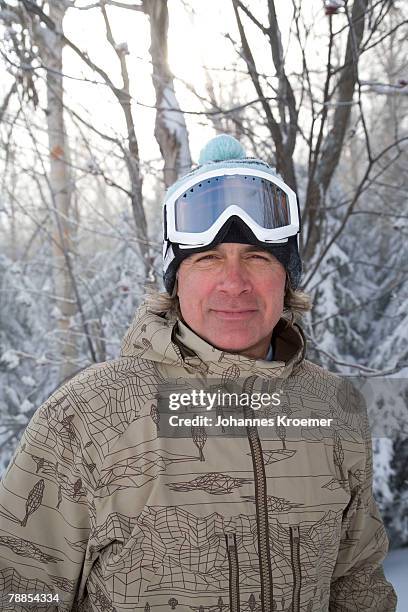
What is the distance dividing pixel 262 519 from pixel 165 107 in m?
2.26

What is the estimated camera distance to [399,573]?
18.0 feet

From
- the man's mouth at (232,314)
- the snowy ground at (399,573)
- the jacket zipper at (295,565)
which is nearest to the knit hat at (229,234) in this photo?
the man's mouth at (232,314)

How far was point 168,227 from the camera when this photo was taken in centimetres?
174

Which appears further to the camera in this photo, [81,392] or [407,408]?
[407,408]

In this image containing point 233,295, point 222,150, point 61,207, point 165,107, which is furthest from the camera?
point 61,207

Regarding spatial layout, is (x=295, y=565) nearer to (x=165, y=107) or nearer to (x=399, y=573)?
(x=165, y=107)

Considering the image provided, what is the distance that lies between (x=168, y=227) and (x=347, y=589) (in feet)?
4.22

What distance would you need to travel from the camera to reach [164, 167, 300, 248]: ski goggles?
5.37 ft

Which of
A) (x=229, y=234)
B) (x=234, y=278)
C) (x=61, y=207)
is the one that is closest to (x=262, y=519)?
(x=234, y=278)

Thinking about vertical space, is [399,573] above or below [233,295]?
below

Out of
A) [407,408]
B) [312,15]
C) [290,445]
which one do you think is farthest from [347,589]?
[312,15]

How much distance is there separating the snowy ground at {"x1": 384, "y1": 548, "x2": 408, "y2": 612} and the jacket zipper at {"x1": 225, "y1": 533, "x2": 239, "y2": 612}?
3234 millimetres

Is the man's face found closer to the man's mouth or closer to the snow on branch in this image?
the man's mouth

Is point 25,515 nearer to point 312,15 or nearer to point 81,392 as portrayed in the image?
point 81,392
